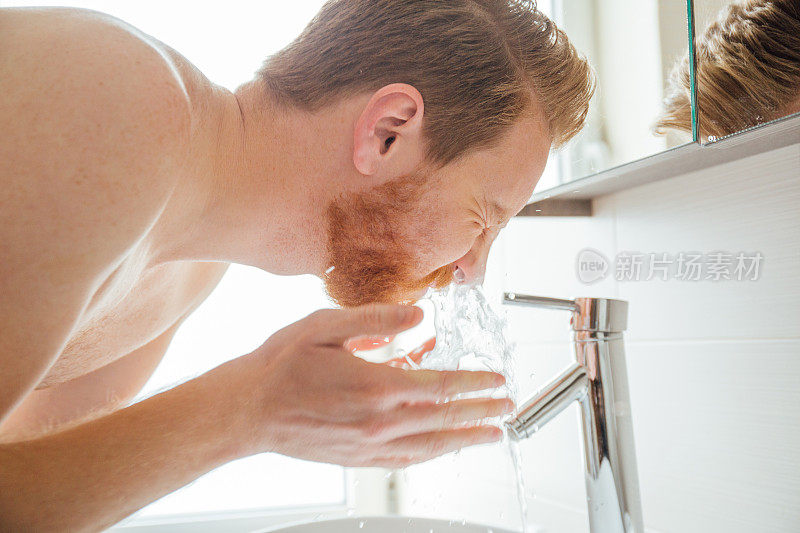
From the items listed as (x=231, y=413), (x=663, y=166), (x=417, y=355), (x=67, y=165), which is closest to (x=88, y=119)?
(x=67, y=165)

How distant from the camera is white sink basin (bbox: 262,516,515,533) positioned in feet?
3.04

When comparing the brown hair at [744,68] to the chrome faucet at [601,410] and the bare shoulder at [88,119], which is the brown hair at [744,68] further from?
the bare shoulder at [88,119]

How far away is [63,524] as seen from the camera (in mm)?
530

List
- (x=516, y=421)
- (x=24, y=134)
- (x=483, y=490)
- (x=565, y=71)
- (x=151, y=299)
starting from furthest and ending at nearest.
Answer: (x=483, y=490), (x=151, y=299), (x=565, y=71), (x=516, y=421), (x=24, y=134)

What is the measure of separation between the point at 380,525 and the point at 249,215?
46 cm

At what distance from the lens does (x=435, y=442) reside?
0.58m

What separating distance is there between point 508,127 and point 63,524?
64 centimetres

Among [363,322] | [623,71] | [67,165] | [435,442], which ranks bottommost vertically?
[435,442]

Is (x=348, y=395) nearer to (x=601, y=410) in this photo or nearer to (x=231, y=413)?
(x=231, y=413)

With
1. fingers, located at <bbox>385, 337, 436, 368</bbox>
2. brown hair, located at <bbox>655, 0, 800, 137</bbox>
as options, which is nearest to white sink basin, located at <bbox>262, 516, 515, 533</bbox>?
fingers, located at <bbox>385, 337, 436, 368</bbox>

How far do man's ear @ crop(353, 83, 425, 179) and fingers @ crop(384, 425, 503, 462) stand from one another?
0.37m

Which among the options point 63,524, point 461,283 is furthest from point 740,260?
point 63,524

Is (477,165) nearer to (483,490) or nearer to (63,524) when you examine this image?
(63,524)

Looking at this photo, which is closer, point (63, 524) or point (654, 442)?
point (63, 524)
